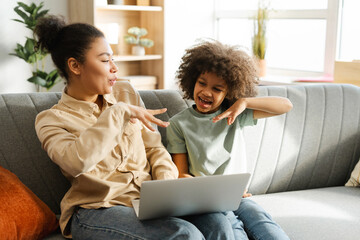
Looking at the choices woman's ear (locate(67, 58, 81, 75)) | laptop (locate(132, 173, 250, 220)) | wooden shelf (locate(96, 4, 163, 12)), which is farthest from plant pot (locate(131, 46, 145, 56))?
laptop (locate(132, 173, 250, 220))

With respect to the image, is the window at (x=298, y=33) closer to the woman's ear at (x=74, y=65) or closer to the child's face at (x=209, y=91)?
the child's face at (x=209, y=91)

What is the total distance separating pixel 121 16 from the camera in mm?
4383

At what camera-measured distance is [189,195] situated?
1.45 meters

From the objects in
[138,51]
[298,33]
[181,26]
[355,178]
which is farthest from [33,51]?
[355,178]

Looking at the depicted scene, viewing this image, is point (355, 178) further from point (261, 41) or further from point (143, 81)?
point (143, 81)

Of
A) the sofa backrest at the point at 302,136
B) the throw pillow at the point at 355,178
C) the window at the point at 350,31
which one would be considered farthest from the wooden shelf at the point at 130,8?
the throw pillow at the point at 355,178

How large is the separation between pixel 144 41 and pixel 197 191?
119 inches

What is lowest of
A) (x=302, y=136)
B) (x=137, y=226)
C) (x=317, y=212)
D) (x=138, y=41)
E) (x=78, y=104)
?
(x=317, y=212)

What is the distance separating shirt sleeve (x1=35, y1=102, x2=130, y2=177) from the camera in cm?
145

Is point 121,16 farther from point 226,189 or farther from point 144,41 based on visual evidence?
Answer: point 226,189

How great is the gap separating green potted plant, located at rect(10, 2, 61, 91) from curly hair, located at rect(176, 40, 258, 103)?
1918 mm

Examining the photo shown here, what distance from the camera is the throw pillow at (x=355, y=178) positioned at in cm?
226

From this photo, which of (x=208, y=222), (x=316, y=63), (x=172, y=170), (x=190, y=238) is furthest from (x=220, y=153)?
(x=316, y=63)

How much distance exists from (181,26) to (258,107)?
2951 mm
